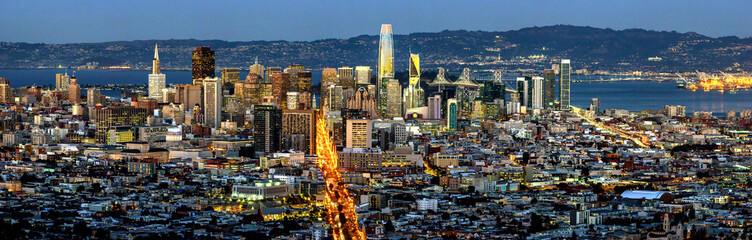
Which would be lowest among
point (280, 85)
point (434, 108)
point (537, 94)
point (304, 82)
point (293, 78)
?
point (434, 108)

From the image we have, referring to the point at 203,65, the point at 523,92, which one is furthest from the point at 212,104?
the point at 523,92

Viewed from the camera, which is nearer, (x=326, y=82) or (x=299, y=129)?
(x=299, y=129)

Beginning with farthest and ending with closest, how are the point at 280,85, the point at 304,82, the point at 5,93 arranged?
the point at 304,82, the point at 5,93, the point at 280,85

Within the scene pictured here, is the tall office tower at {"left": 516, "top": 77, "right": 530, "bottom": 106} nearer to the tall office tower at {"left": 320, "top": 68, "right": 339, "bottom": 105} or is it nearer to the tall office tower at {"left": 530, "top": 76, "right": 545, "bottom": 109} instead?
the tall office tower at {"left": 530, "top": 76, "right": 545, "bottom": 109}

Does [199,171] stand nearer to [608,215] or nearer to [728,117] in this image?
[608,215]

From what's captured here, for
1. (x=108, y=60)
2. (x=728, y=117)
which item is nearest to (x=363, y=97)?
(x=728, y=117)

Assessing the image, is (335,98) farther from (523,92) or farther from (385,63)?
(523,92)

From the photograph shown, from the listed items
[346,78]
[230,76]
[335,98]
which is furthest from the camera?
[230,76]
